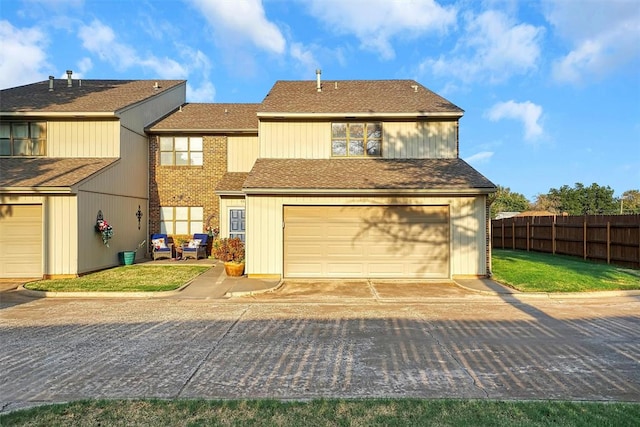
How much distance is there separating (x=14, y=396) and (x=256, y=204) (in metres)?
8.69

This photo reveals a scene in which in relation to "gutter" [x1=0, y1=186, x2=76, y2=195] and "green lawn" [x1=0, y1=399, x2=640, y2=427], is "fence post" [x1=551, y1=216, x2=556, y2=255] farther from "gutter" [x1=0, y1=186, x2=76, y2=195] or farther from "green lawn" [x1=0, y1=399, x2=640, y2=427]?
"gutter" [x1=0, y1=186, x2=76, y2=195]

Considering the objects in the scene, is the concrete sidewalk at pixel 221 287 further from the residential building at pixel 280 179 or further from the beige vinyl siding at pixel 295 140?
the beige vinyl siding at pixel 295 140

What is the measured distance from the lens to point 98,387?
4.69 metres

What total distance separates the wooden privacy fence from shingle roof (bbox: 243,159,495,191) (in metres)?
6.94

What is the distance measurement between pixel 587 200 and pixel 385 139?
183 ft

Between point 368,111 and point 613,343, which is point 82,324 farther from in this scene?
point 368,111

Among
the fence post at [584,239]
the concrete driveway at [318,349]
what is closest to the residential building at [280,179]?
the concrete driveway at [318,349]

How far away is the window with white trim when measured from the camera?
17.9 metres

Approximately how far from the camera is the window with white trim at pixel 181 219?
17938 millimetres

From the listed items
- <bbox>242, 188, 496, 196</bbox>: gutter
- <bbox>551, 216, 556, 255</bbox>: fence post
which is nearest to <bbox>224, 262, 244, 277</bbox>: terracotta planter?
<bbox>242, 188, 496, 196</bbox>: gutter

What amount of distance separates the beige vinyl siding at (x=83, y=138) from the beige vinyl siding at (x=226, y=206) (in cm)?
453

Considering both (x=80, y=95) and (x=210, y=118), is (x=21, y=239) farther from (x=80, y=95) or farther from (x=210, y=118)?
(x=210, y=118)

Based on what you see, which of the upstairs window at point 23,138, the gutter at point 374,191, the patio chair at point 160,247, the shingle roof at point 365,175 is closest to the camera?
the gutter at point 374,191

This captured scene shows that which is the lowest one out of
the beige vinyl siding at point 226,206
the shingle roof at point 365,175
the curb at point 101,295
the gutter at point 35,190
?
the curb at point 101,295
